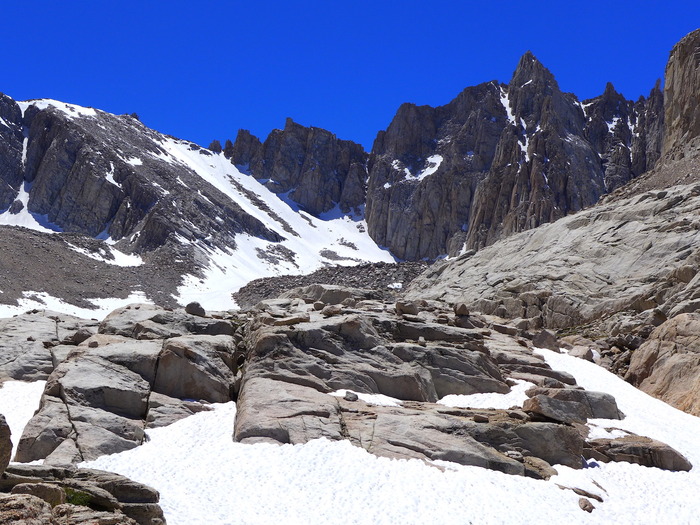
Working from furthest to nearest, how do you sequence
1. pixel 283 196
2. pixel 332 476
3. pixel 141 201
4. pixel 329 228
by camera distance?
pixel 283 196, pixel 329 228, pixel 141 201, pixel 332 476

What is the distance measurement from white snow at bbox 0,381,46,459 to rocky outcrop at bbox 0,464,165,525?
8.30m

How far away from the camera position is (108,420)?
19.5 m

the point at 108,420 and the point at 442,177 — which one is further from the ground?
the point at 442,177

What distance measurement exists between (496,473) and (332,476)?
184 inches

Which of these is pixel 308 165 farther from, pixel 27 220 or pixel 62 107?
pixel 27 220

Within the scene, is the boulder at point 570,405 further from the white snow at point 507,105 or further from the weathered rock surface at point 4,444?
the white snow at point 507,105

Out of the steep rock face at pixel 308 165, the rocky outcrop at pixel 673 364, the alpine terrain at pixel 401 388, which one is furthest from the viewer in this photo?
the steep rock face at pixel 308 165

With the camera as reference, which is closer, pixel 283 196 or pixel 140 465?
pixel 140 465

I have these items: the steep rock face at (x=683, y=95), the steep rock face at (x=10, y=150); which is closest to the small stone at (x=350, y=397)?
the steep rock face at (x=683, y=95)

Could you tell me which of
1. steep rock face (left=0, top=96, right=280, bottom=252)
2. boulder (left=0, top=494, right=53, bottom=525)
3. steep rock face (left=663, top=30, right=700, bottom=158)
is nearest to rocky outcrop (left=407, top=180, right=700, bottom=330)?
steep rock face (left=663, top=30, right=700, bottom=158)

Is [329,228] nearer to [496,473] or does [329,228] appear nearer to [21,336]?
[21,336]

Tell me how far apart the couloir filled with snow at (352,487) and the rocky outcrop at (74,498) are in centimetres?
143

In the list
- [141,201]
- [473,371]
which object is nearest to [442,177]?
[141,201]

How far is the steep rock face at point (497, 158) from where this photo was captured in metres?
125
